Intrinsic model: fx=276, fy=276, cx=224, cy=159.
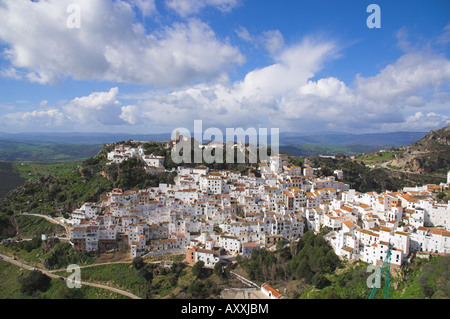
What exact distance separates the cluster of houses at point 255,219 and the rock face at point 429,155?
32.0m

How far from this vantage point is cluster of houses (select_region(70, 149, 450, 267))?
1875cm

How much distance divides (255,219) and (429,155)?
163ft

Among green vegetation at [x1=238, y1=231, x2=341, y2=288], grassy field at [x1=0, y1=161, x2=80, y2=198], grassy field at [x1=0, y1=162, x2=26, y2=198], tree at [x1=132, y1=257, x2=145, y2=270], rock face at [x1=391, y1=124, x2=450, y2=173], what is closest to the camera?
green vegetation at [x1=238, y1=231, x2=341, y2=288]

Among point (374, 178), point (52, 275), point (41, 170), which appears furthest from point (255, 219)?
point (41, 170)

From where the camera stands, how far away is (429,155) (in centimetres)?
5525

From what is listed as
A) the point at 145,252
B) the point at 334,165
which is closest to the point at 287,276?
the point at 145,252

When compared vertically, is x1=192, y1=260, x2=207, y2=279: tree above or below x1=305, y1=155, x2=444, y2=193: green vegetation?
below

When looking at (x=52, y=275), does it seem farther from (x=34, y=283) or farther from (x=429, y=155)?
(x=429, y=155)

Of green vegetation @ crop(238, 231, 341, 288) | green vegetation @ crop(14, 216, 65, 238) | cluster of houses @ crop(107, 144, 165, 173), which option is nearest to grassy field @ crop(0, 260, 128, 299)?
green vegetation @ crop(14, 216, 65, 238)

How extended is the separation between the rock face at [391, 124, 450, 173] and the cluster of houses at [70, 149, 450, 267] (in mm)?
32021

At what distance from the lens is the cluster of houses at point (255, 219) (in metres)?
18.8

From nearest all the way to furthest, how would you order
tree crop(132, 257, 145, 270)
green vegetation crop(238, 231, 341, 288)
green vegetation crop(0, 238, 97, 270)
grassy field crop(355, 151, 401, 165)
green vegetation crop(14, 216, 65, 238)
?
1. green vegetation crop(238, 231, 341, 288)
2. tree crop(132, 257, 145, 270)
3. green vegetation crop(0, 238, 97, 270)
4. green vegetation crop(14, 216, 65, 238)
5. grassy field crop(355, 151, 401, 165)

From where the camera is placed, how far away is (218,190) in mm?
29219

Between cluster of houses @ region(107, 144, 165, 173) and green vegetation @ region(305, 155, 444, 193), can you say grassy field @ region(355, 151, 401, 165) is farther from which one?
cluster of houses @ region(107, 144, 165, 173)
